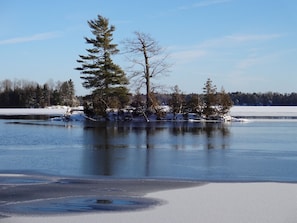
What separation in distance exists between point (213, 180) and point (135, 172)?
2.14m

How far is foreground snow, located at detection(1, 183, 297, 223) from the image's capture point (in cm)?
680

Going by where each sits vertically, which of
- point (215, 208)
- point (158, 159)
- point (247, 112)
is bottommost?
point (215, 208)

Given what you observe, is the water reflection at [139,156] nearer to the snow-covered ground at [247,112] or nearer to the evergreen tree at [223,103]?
the evergreen tree at [223,103]

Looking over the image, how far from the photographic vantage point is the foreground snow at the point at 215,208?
6.80 metres

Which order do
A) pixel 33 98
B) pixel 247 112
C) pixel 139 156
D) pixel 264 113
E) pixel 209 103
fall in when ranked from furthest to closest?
pixel 33 98 < pixel 247 112 < pixel 264 113 < pixel 209 103 < pixel 139 156

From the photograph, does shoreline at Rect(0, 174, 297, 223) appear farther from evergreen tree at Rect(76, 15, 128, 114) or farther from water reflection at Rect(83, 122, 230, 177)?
evergreen tree at Rect(76, 15, 128, 114)

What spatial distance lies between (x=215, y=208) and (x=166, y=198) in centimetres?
113

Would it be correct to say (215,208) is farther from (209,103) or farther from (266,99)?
(266,99)

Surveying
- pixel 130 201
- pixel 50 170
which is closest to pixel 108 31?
pixel 50 170

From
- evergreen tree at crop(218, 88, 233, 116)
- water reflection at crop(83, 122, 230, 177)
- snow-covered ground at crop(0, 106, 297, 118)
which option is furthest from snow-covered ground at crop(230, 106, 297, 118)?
water reflection at crop(83, 122, 230, 177)

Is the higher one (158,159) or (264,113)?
(264,113)

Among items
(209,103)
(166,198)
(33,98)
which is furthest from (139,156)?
(33,98)

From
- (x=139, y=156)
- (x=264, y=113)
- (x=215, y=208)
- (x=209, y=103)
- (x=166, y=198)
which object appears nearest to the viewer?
(x=215, y=208)

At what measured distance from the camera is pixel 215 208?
24.5 feet
